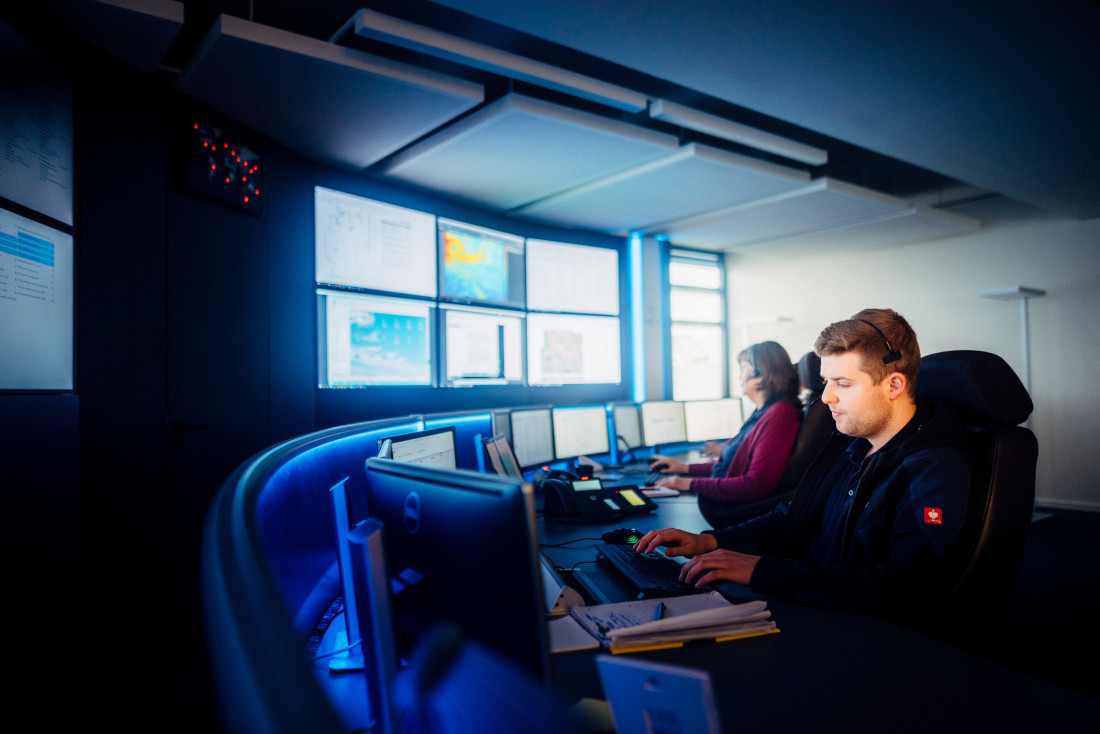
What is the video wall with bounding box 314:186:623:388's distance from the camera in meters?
3.56

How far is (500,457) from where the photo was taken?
2.33 meters

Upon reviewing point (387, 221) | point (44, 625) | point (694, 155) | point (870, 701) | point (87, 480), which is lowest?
point (44, 625)

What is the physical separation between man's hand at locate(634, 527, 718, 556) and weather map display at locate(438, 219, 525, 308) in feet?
9.38

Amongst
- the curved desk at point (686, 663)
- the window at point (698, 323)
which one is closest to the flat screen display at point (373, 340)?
the curved desk at point (686, 663)

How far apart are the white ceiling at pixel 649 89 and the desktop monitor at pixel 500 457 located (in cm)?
161

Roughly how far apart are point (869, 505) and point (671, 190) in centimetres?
311

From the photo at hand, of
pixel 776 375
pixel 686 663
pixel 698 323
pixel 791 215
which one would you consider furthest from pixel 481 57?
pixel 698 323

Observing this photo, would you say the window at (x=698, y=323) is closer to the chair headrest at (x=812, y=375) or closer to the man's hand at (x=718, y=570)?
the chair headrest at (x=812, y=375)

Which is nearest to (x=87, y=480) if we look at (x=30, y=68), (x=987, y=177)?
(x=30, y=68)

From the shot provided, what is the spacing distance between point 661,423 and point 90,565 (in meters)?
3.76

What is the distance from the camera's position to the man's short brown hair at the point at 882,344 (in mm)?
1602

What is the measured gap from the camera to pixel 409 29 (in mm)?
2357

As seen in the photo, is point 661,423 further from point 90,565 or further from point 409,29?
point 90,565

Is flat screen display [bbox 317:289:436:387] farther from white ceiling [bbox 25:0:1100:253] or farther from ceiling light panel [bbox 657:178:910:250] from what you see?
ceiling light panel [bbox 657:178:910:250]
